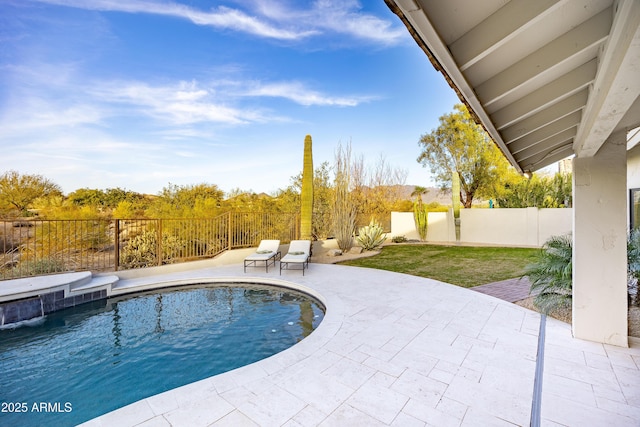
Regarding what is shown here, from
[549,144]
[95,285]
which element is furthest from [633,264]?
[95,285]

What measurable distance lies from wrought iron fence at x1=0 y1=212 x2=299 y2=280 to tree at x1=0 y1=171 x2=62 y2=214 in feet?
12.3

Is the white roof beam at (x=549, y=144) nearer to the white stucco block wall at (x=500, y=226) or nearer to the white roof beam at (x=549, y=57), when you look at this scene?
the white roof beam at (x=549, y=57)

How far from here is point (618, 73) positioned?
1.58 m

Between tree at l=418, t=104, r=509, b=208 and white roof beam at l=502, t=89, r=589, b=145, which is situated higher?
tree at l=418, t=104, r=509, b=208

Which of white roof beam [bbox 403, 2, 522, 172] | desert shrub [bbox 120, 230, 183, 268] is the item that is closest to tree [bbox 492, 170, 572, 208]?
white roof beam [bbox 403, 2, 522, 172]

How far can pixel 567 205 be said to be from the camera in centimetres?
1549

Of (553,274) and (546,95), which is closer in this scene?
(546,95)

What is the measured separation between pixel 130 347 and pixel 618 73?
6163 millimetres

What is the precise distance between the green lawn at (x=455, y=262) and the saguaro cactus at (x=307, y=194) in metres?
2.27

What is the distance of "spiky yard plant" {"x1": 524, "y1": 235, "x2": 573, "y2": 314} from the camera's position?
4613 millimetres

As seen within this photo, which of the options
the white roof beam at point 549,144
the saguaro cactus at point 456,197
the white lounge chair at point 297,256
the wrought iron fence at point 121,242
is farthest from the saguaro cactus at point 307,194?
the saguaro cactus at point 456,197

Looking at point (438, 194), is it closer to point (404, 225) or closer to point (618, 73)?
point (404, 225)

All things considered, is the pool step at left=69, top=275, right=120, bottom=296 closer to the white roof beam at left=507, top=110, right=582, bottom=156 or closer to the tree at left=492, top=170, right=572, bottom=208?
the white roof beam at left=507, top=110, right=582, bottom=156

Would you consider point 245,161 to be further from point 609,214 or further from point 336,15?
point 609,214
